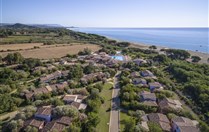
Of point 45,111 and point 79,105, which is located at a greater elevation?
point 45,111

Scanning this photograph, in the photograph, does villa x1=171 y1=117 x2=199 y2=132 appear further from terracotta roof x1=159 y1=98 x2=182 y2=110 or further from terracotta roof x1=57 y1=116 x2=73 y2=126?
Result: terracotta roof x1=57 y1=116 x2=73 y2=126

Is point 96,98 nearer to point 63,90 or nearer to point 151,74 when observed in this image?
point 63,90

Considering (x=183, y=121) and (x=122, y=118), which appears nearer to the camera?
(x=183, y=121)

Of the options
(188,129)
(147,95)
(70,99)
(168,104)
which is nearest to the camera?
(188,129)

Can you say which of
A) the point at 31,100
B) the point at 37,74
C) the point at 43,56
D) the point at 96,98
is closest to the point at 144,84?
the point at 96,98

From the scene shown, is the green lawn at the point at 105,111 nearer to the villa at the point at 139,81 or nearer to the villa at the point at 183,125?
the villa at the point at 139,81

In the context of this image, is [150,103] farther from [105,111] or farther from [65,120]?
[65,120]

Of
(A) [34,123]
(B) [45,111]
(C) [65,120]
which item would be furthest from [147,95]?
(A) [34,123]

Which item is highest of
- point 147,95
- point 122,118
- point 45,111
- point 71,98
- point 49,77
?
point 45,111

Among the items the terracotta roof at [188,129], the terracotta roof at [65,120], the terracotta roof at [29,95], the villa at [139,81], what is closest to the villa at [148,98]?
the villa at [139,81]
